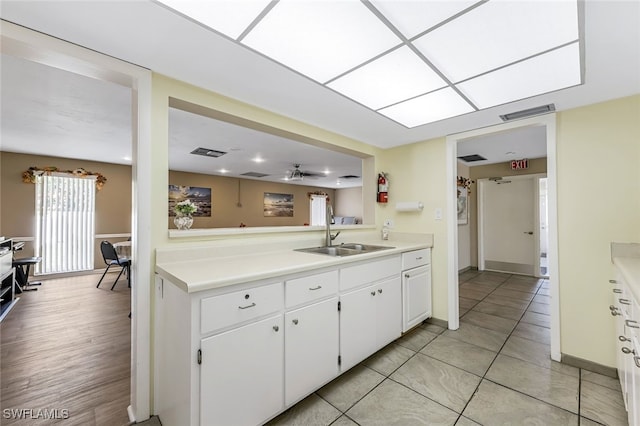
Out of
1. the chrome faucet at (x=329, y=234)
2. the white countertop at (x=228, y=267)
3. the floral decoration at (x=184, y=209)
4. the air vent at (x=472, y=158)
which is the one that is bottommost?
the white countertop at (x=228, y=267)

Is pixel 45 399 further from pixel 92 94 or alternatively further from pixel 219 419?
pixel 92 94

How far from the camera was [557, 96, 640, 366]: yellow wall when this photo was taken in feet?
6.42

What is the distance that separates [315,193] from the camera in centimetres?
993

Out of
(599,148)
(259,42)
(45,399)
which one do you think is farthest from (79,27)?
(599,148)

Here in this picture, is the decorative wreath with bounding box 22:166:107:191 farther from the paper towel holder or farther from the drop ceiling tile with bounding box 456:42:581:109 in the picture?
the drop ceiling tile with bounding box 456:42:581:109

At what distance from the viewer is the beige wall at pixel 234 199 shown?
713cm

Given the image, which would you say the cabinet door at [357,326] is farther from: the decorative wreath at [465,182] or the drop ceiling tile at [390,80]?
the decorative wreath at [465,182]

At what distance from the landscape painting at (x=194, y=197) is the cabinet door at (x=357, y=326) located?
608 cm

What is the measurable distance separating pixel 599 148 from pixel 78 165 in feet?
25.7

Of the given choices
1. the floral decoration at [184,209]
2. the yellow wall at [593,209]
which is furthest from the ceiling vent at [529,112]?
the floral decoration at [184,209]

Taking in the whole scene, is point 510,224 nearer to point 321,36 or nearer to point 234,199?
point 321,36

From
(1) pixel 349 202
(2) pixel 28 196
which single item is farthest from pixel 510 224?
(2) pixel 28 196

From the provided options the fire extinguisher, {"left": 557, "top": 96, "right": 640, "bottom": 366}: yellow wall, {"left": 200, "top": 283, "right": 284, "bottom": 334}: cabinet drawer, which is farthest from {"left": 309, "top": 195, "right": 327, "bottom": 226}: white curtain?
{"left": 200, "top": 283, "right": 284, "bottom": 334}: cabinet drawer

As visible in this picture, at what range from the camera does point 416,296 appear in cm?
271
